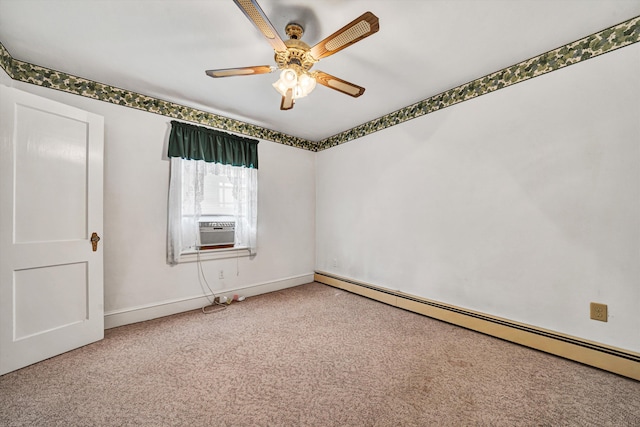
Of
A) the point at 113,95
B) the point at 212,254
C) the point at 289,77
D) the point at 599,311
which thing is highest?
the point at 113,95

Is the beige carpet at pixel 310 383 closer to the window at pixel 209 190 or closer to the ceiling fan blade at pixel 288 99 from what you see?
the window at pixel 209 190

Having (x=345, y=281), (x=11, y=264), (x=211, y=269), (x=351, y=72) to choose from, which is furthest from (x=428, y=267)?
(x=11, y=264)

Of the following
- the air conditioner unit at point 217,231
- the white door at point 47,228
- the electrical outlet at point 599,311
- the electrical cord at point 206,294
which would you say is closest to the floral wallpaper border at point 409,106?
the white door at point 47,228

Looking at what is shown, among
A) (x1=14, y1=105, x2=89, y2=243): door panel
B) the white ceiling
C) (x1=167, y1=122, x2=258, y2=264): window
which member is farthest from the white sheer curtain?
the white ceiling

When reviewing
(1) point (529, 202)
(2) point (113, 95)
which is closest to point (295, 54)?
(2) point (113, 95)

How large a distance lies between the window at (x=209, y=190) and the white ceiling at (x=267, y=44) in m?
0.61

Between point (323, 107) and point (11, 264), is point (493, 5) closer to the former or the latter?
point (323, 107)

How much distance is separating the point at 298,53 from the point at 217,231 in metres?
2.33

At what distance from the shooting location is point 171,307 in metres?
2.88

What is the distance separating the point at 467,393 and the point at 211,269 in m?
2.90

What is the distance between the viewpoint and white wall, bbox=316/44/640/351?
1.78 m

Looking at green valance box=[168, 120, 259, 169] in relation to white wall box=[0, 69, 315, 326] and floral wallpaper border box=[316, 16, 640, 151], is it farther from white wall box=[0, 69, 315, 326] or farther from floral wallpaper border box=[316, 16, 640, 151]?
floral wallpaper border box=[316, 16, 640, 151]

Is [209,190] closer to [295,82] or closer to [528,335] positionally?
[295,82]

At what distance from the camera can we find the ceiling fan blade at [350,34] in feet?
4.16
